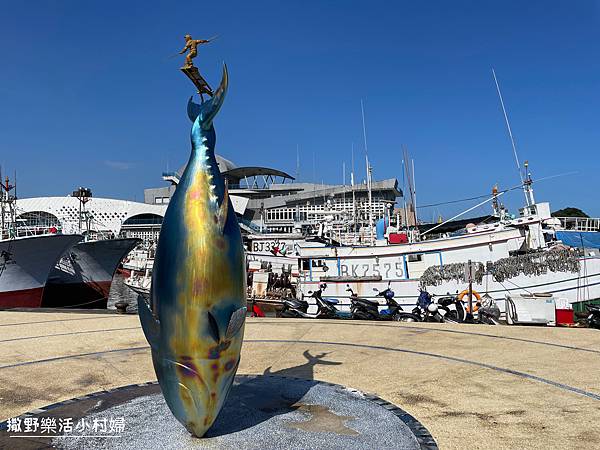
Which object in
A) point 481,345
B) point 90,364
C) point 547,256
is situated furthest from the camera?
point 547,256

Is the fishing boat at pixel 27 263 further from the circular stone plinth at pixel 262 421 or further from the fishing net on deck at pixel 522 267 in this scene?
the circular stone plinth at pixel 262 421

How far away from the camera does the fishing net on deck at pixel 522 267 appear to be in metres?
21.4

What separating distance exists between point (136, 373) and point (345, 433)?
4.38 metres

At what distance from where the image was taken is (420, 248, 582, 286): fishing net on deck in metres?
21.4

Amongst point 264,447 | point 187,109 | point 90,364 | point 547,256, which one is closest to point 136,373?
point 90,364

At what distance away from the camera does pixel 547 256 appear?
849 inches

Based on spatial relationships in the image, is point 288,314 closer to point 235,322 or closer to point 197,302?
point 235,322

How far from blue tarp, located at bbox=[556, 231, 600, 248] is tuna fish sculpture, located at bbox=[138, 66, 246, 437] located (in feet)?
104

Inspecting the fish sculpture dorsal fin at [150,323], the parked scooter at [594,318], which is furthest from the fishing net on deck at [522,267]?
the fish sculpture dorsal fin at [150,323]

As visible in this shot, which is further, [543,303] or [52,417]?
[543,303]

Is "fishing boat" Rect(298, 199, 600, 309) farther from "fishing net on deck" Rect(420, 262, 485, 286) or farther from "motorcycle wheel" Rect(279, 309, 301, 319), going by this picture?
"motorcycle wheel" Rect(279, 309, 301, 319)

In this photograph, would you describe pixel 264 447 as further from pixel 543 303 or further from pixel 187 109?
pixel 543 303

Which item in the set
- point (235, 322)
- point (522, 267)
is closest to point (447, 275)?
point (522, 267)

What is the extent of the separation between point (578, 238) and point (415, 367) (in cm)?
2904
